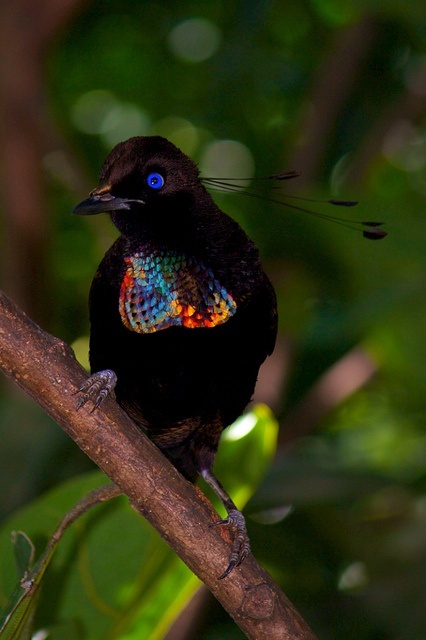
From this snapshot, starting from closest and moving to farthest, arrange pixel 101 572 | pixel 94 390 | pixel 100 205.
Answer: pixel 94 390
pixel 100 205
pixel 101 572

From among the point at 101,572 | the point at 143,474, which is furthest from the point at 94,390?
the point at 101,572

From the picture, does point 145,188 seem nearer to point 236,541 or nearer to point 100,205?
point 100,205

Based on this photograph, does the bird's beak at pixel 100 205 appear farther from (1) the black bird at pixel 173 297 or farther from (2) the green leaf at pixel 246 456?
(2) the green leaf at pixel 246 456

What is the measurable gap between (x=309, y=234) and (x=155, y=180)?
1550 millimetres

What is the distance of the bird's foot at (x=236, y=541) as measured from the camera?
1.86 meters

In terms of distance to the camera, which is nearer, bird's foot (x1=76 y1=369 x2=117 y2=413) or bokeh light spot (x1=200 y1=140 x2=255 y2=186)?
bird's foot (x1=76 y1=369 x2=117 y2=413)

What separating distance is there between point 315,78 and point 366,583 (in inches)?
82.9

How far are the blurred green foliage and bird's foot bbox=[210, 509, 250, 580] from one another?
342mm

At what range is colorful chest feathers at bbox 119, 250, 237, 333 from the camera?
6.70 feet

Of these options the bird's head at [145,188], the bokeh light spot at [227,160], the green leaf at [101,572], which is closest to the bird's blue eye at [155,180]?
the bird's head at [145,188]

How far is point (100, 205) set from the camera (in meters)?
1.99

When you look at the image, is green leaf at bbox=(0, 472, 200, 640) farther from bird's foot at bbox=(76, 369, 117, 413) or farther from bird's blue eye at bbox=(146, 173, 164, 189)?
bird's blue eye at bbox=(146, 173, 164, 189)

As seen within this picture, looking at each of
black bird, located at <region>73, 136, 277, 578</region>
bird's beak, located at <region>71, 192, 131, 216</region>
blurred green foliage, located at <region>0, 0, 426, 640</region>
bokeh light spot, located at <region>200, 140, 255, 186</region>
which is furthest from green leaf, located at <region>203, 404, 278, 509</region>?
bokeh light spot, located at <region>200, 140, 255, 186</region>

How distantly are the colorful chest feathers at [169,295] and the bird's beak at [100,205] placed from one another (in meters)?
0.13
